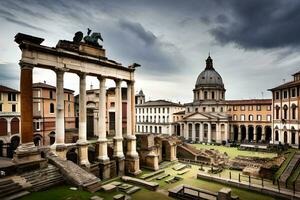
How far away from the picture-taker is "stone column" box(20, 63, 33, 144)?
695 inches

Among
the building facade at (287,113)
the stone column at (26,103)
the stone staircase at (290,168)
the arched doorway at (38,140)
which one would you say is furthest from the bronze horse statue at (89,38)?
the building facade at (287,113)

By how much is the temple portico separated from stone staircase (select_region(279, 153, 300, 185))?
16573 millimetres

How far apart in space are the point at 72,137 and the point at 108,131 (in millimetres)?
7356

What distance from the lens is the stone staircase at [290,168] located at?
73.0ft

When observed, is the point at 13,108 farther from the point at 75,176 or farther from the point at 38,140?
the point at 75,176

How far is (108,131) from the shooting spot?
126 feet

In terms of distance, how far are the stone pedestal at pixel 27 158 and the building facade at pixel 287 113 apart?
1858 inches

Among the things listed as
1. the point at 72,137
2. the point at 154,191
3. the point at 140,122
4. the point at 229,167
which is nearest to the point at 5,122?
the point at 72,137

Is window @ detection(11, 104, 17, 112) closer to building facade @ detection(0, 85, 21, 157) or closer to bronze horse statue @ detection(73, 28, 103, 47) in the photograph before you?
building facade @ detection(0, 85, 21, 157)

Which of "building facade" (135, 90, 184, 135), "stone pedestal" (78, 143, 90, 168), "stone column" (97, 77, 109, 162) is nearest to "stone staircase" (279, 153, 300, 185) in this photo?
"stone column" (97, 77, 109, 162)

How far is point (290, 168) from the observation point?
25.1 meters

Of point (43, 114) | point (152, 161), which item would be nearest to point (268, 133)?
point (152, 161)

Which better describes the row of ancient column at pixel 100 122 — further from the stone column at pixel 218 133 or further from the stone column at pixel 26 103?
the stone column at pixel 218 133

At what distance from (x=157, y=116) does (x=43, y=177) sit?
59.5 m
